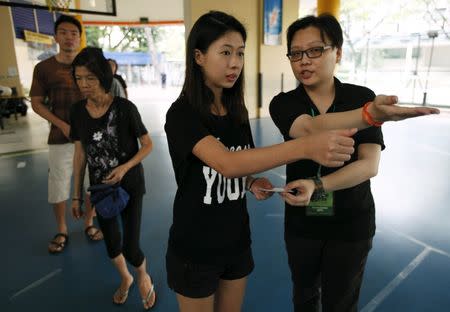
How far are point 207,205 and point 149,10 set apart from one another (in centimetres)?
1253

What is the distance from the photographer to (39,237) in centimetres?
275

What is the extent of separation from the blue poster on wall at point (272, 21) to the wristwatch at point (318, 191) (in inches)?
287

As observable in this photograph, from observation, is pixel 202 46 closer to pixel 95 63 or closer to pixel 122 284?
pixel 95 63

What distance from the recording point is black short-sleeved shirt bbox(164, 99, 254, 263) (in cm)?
107

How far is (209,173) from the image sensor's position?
1067 mm

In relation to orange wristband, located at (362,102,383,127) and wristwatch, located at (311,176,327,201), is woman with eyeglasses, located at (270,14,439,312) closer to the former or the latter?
wristwatch, located at (311,176,327,201)

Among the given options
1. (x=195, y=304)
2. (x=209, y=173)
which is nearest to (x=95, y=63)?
(x=209, y=173)

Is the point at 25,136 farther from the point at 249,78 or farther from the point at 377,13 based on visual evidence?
→ the point at 377,13

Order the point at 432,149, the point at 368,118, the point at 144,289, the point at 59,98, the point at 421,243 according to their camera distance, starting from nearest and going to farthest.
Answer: the point at 368,118
the point at 144,289
the point at 59,98
the point at 421,243
the point at 432,149

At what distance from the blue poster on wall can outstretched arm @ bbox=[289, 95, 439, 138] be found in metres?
7.27

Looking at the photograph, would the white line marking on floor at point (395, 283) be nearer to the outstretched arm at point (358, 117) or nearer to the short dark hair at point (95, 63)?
the outstretched arm at point (358, 117)

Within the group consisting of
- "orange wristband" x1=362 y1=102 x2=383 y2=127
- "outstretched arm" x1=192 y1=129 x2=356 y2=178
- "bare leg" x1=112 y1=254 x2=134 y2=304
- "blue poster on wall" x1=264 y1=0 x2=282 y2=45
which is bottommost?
"bare leg" x1=112 y1=254 x2=134 y2=304

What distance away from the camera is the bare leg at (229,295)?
1.25 m

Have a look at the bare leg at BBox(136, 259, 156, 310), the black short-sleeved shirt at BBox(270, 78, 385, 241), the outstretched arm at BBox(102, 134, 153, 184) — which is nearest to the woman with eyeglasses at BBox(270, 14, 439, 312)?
the black short-sleeved shirt at BBox(270, 78, 385, 241)
